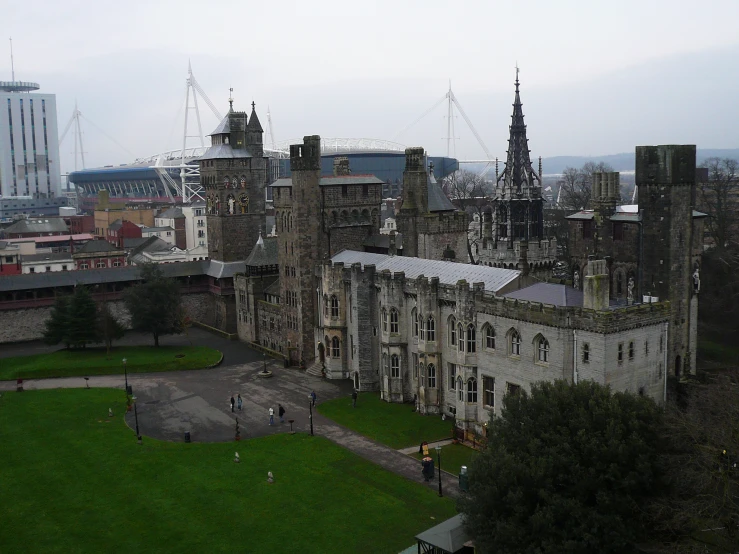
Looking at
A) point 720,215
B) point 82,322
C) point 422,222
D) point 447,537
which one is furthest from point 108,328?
point 720,215

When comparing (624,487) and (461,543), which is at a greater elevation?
(624,487)

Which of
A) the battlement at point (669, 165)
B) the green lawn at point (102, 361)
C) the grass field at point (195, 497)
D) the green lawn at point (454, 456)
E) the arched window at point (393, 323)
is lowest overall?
the grass field at point (195, 497)

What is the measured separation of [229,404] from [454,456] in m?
18.5

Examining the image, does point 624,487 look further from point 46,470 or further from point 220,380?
point 220,380

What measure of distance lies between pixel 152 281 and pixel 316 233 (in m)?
17.5

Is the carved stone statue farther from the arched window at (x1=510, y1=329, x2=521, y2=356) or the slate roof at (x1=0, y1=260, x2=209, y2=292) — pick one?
the slate roof at (x1=0, y1=260, x2=209, y2=292)

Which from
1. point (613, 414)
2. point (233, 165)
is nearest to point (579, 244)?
point (613, 414)

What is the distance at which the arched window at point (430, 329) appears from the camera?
2008 inches

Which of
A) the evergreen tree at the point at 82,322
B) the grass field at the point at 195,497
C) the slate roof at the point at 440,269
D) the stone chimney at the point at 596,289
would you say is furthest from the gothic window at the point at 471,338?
the evergreen tree at the point at 82,322

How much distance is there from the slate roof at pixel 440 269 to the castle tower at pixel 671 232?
26.8 feet

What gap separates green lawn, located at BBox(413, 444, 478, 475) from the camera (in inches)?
1672

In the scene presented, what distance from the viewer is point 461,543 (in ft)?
102

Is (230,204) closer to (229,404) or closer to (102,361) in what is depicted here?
(102,361)

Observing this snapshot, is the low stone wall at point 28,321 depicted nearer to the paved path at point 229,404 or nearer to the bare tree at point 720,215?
the paved path at point 229,404
